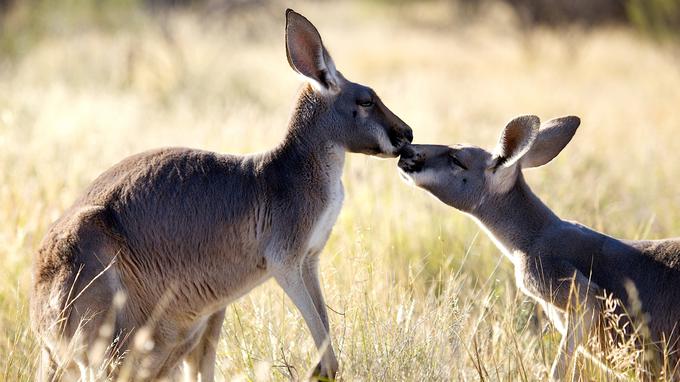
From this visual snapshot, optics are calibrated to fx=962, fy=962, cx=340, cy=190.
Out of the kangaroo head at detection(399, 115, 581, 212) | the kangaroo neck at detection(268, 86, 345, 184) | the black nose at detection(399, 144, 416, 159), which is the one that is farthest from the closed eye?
the kangaroo neck at detection(268, 86, 345, 184)

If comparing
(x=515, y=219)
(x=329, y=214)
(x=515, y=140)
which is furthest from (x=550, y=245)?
(x=329, y=214)

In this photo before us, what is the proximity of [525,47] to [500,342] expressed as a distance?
1647cm

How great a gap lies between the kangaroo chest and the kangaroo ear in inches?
19.1

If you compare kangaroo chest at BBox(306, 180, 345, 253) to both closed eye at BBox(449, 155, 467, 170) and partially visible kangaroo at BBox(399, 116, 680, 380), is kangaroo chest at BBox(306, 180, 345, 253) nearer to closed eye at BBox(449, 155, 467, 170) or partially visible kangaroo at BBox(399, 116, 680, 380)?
partially visible kangaroo at BBox(399, 116, 680, 380)

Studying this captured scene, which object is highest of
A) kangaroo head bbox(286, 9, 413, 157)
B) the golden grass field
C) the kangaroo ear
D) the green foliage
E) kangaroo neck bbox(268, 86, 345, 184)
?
the green foliage

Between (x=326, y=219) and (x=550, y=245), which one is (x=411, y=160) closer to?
(x=326, y=219)

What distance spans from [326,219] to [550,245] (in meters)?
1.06

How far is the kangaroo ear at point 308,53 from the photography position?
419cm

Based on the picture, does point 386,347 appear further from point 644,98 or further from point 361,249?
point 644,98

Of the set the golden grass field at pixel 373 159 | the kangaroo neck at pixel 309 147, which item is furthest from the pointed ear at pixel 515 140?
the kangaroo neck at pixel 309 147

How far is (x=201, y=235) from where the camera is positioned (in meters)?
4.09

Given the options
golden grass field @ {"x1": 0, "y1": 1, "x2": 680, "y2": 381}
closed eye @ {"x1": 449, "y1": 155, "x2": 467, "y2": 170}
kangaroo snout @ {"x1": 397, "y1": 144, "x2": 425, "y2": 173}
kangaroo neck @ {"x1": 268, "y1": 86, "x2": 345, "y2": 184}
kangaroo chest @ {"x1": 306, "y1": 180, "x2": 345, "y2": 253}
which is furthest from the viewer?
closed eye @ {"x1": 449, "y1": 155, "x2": 467, "y2": 170}

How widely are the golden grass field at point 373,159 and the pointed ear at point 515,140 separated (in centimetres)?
47

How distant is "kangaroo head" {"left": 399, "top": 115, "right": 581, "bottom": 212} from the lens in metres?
4.56
